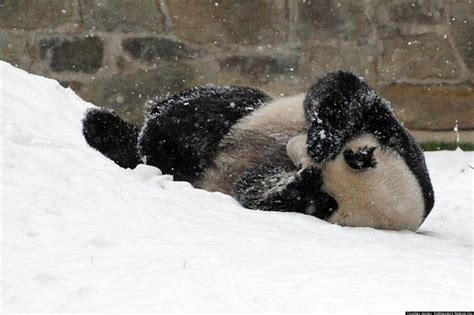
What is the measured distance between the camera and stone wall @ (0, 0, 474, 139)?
5.42 meters

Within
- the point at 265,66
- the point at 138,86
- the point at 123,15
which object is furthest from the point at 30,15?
the point at 265,66

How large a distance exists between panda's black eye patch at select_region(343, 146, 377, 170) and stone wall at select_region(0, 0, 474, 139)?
274cm

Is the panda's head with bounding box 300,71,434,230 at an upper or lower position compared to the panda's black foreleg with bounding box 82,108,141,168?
upper

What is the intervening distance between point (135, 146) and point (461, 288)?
179cm

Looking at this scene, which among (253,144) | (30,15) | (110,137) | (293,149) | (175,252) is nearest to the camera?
(175,252)

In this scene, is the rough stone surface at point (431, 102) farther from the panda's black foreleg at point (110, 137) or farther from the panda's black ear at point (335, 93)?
the panda's black ear at point (335, 93)

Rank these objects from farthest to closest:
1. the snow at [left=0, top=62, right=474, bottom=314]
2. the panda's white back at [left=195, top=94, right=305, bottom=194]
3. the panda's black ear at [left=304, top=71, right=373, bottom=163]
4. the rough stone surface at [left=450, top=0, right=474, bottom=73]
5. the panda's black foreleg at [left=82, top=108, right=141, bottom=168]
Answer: the rough stone surface at [left=450, top=0, right=474, bottom=73], the panda's black foreleg at [left=82, top=108, right=141, bottom=168], the panda's white back at [left=195, top=94, right=305, bottom=194], the panda's black ear at [left=304, top=71, right=373, bottom=163], the snow at [left=0, top=62, right=474, bottom=314]

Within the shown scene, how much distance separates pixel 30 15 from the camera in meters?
5.41

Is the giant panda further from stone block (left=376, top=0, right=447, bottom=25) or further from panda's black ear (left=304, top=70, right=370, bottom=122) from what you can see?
stone block (left=376, top=0, right=447, bottom=25)

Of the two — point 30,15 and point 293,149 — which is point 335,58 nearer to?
point 30,15

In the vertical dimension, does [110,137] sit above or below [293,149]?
below

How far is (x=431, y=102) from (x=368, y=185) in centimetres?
287

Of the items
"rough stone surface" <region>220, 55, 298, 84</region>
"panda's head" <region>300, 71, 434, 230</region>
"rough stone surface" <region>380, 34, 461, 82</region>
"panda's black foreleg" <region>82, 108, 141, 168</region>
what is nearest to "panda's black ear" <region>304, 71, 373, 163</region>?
"panda's head" <region>300, 71, 434, 230</region>

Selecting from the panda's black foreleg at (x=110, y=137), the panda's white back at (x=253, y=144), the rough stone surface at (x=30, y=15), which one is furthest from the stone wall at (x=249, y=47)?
the panda's white back at (x=253, y=144)
